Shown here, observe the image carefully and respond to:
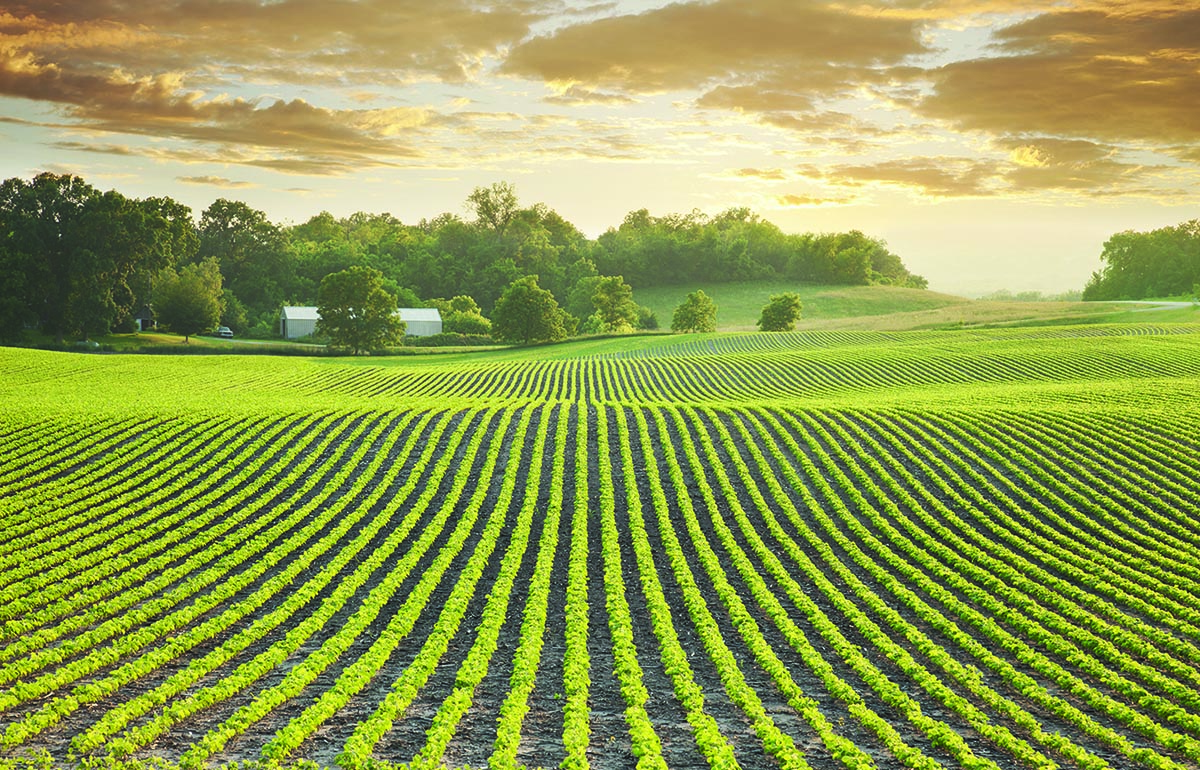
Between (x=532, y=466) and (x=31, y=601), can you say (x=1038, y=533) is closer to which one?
(x=532, y=466)

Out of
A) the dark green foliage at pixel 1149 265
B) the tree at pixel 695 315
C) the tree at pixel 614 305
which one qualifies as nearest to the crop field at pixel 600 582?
the tree at pixel 695 315

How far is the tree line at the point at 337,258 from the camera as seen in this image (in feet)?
247

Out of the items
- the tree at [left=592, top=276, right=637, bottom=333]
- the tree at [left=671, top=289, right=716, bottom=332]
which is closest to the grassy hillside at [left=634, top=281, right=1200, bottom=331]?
the tree at [left=671, top=289, right=716, bottom=332]

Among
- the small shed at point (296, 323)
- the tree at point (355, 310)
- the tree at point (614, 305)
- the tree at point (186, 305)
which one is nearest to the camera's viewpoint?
the tree at point (355, 310)

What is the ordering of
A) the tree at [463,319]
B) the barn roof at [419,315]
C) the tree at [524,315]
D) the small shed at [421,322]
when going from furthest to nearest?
the barn roof at [419,315], the small shed at [421,322], the tree at [463,319], the tree at [524,315]

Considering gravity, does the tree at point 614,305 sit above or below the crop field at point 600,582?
above

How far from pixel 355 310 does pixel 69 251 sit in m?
23.8

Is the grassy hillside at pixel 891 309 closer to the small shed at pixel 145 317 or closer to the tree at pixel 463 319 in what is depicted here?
the tree at pixel 463 319

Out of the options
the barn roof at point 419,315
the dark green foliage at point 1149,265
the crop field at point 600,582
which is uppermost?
the dark green foliage at point 1149,265

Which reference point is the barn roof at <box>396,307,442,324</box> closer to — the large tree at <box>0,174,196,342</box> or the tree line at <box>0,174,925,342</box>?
the tree line at <box>0,174,925,342</box>

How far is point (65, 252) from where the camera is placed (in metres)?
77.0

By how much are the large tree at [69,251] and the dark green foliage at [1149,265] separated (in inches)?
5416

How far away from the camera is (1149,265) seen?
146 meters

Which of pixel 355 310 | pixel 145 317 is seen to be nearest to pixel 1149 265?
pixel 355 310
